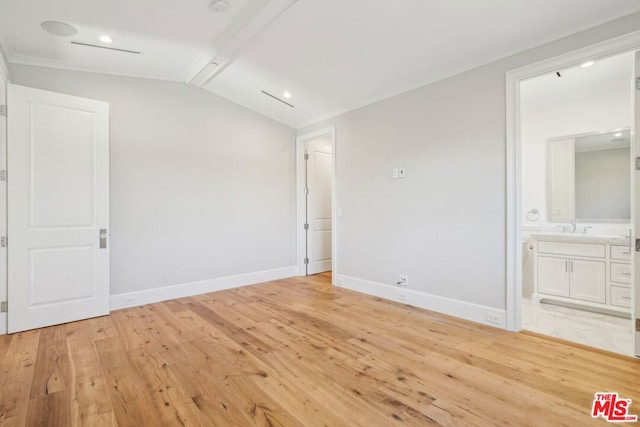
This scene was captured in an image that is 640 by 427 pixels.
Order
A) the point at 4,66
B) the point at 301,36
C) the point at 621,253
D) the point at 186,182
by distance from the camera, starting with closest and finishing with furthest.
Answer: the point at 4,66
the point at 301,36
the point at 621,253
the point at 186,182

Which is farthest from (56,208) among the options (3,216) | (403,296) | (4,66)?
(403,296)

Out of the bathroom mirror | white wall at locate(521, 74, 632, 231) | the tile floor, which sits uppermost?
white wall at locate(521, 74, 632, 231)

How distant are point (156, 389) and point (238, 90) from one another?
149 inches

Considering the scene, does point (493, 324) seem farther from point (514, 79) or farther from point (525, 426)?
point (514, 79)

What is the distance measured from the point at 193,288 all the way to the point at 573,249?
194 inches

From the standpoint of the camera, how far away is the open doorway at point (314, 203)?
5.46m

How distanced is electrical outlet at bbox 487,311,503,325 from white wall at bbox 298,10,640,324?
0.21ft

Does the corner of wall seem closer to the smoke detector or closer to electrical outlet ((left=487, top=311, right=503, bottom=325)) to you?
the smoke detector

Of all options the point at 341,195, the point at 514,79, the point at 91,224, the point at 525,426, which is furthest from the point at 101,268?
the point at 514,79

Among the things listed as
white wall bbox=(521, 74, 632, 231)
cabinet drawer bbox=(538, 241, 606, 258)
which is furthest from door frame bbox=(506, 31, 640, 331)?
white wall bbox=(521, 74, 632, 231)

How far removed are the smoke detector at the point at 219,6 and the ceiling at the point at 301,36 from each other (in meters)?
0.04

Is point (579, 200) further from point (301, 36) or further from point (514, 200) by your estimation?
point (301, 36)

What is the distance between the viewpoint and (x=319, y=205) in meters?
5.70

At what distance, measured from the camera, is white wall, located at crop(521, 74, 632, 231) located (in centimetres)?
370
